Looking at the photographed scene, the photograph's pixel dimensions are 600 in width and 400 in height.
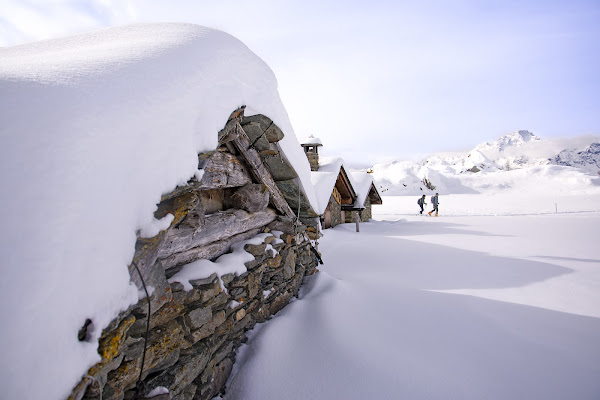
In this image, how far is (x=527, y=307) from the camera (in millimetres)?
3906

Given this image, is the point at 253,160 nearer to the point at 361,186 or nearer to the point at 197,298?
the point at 197,298

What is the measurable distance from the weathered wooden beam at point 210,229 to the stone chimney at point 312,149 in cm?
928

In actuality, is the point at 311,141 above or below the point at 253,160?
above

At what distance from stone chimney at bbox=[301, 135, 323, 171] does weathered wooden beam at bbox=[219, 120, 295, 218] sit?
29.8ft

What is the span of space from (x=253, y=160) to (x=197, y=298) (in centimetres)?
Answer: 149

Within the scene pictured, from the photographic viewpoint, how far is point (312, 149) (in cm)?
1323

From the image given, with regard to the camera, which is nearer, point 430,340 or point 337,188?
point 430,340

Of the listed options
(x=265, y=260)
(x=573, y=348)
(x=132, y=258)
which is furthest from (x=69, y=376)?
(x=573, y=348)

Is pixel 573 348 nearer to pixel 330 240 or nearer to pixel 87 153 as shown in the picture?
pixel 87 153

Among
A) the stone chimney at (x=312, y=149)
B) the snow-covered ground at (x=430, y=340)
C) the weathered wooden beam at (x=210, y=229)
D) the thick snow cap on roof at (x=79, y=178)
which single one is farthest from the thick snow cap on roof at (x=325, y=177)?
the thick snow cap on roof at (x=79, y=178)

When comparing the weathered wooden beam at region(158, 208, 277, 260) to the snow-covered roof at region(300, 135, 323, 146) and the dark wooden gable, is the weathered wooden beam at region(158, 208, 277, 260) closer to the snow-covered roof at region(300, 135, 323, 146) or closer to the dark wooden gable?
the snow-covered roof at region(300, 135, 323, 146)

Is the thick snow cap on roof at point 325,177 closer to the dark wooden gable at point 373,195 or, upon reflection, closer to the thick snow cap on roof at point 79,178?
the dark wooden gable at point 373,195

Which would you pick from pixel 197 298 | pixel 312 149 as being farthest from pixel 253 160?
pixel 312 149

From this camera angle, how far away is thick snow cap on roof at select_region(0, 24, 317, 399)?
898mm
